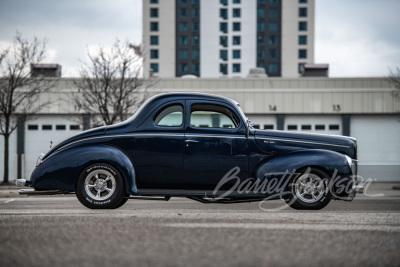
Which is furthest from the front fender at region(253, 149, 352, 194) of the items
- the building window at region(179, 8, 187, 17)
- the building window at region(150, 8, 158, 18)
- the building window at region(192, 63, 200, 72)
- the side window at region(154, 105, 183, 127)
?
the building window at region(179, 8, 187, 17)

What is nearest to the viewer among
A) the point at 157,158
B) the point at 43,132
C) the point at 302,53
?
the point at 157,158

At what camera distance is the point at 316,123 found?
1453 inches

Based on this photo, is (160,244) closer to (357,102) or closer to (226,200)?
(226,200)

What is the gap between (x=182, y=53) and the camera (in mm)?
89375

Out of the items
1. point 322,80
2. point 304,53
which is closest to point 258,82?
point 322,80

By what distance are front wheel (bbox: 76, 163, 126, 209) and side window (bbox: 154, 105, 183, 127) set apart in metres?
1.13

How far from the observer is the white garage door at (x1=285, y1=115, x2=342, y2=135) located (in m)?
36.9

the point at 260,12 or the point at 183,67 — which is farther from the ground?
the point at 260,12

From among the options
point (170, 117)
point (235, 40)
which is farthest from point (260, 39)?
point (170, 117)

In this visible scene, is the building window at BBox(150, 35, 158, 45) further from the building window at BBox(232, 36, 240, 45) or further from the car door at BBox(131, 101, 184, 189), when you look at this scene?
the car door at BBox(131, 101, 184, 189)

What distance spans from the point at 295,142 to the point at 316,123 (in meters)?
27.8

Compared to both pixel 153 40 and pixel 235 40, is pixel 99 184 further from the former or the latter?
pixel 235 40

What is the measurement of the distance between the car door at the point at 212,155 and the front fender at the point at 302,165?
0.35 meters

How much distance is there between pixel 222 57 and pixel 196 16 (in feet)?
23.6
